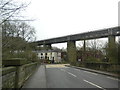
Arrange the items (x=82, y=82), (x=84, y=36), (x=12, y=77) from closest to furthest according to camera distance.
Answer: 1. (x=12, y=77)
2. (x=82, y=82)
3. (x=84, y=36)

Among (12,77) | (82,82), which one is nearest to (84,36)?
(82,82)

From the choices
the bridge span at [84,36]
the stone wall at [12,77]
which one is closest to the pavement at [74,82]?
the stone wall at [12,77]

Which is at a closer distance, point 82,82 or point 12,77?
point 12,77

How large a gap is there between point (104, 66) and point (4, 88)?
26.8 m

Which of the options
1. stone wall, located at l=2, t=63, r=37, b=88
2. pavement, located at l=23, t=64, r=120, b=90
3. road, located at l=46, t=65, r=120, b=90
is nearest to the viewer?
stone wall, located at l=2, t=63, r=37, b=88

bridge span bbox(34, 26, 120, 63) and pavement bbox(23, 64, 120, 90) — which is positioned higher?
bridge span bbox(34, 26, 120, 63)

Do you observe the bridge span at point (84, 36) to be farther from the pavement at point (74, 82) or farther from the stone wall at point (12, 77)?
the stone wall at point (12, 77)

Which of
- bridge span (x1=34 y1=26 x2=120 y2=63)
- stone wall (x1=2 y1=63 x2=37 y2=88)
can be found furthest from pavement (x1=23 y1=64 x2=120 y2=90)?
bridge span (x1=34 y1=26 x2=120 y2=63)

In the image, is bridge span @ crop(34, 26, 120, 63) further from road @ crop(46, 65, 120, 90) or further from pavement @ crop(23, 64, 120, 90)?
pavement @ crop(23, 64, 120, 90)

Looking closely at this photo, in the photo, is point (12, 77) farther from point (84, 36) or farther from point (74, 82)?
point (84, 36)

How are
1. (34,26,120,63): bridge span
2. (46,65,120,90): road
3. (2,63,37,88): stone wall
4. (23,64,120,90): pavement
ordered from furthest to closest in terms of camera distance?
1. (34,26,120,63): bridge span
2. (46,65,120,90): road
3. (23,64,120,90): pavement
4. (2,63,37,88): stone wall

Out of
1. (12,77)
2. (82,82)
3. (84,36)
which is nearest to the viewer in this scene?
(12,77)

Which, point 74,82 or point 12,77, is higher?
point 12,77

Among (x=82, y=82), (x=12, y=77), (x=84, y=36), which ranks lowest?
(x=82, y=82)
